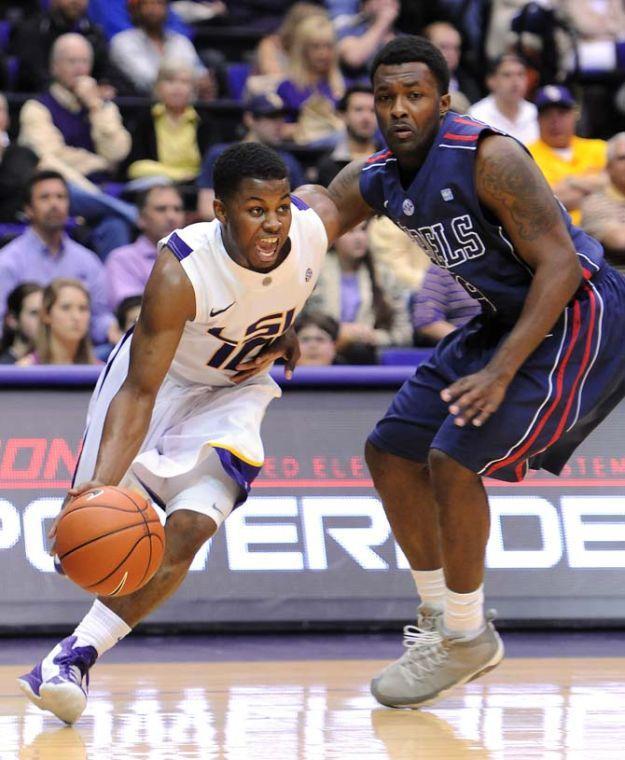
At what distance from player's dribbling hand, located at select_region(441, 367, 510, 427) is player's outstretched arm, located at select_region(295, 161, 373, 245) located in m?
0.77

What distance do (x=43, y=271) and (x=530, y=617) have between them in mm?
3357

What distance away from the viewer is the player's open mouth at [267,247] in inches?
159

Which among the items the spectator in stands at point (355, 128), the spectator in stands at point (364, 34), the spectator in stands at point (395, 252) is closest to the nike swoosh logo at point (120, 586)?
the spectator in stands at point (395, 252)

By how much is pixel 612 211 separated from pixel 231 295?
3.23 metres

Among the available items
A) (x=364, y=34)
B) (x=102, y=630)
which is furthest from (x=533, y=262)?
(x=364, y=34)

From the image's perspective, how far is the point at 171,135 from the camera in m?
8.89

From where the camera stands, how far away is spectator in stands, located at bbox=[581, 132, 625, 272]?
6676 millimetres

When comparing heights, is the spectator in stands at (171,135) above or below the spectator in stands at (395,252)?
above

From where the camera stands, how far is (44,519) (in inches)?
211

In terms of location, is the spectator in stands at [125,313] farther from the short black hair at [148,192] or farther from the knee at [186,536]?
the knee at [186,536]

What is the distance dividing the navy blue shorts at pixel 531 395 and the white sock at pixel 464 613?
1.20 feet

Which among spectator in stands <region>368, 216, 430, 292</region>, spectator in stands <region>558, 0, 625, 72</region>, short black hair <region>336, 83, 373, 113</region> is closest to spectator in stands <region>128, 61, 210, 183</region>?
short black hair <region>336, 83, 373, 113</region>

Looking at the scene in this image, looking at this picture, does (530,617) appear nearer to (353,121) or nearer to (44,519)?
(44,519)

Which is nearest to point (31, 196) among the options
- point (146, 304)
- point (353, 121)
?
point (353, 121)
